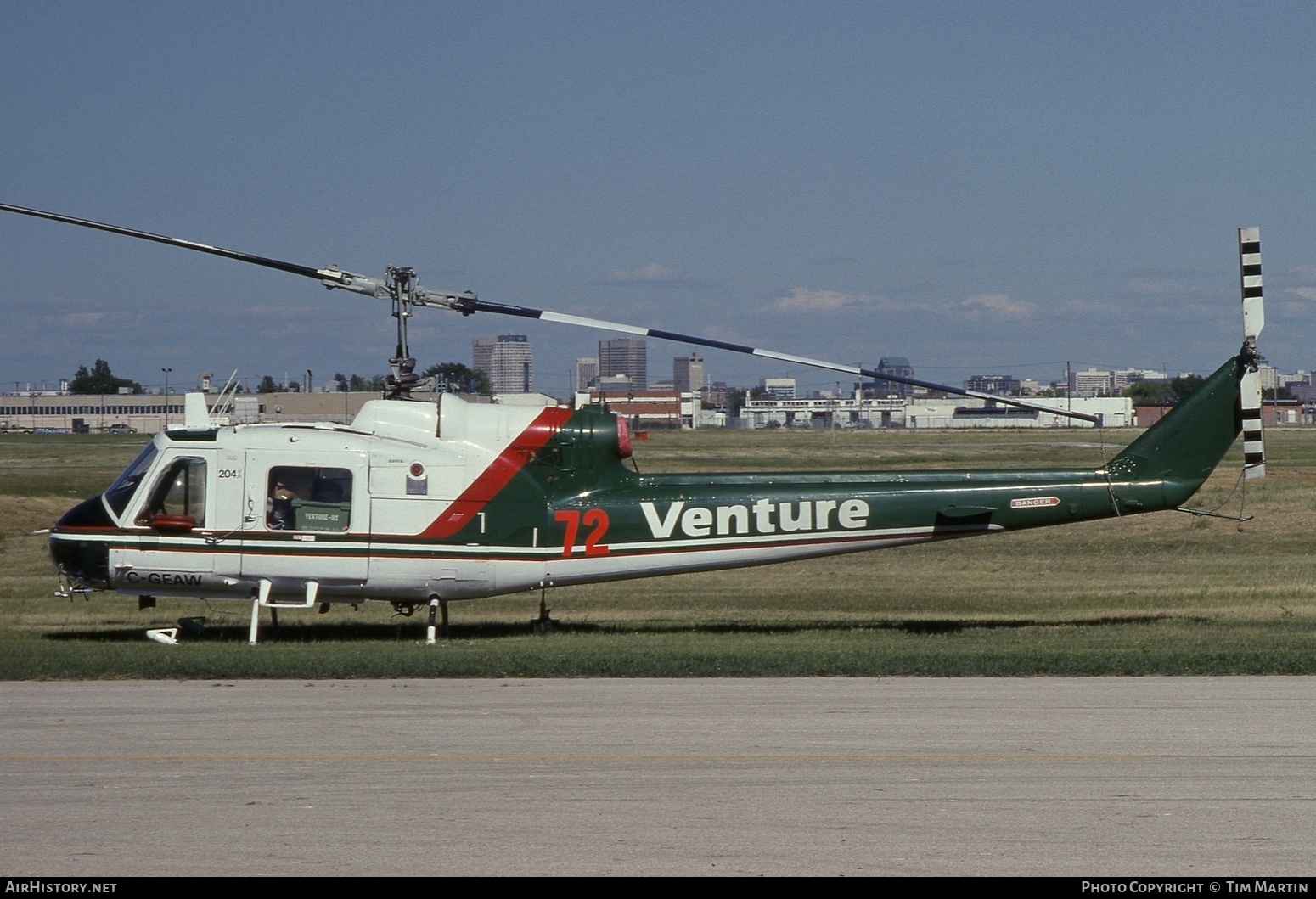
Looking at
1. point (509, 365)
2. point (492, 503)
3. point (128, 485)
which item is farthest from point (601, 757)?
point (509, 365)

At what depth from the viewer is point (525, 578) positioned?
1566cm

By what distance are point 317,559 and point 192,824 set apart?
7767mm

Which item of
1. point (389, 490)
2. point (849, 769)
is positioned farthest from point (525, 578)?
point (849, 769)

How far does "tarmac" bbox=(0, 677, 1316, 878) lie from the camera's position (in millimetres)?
6980

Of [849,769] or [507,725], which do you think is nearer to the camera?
[849,769]

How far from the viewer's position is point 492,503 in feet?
50.8

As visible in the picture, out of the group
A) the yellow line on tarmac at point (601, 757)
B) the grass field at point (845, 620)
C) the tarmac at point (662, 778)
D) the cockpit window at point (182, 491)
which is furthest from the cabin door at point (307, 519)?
the yellow line on tarmac at point (601, 757)

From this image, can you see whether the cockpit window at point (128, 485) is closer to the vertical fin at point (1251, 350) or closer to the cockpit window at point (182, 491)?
the cockpit window at point (182, 491)

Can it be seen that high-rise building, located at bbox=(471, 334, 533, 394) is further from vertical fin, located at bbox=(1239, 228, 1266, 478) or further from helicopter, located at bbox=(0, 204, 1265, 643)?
vertical fin, located at bbox=(1239, 228, 1266, 478)

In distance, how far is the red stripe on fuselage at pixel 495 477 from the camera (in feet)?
50.5

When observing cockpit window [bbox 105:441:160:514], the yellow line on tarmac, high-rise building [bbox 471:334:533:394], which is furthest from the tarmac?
high-rise building [bbox 471:334:533:394]

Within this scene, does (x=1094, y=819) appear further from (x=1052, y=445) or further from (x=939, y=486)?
(x=1052, y=445)

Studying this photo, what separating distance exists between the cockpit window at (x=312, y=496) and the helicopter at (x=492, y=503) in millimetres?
20
